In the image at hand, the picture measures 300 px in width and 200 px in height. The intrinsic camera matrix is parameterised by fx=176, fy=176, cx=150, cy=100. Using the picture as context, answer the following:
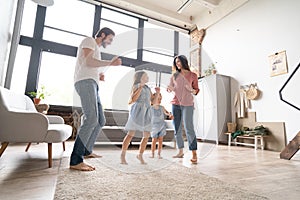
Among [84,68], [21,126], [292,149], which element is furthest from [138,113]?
[292,149]

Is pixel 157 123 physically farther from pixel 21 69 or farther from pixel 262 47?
pixel 21 69

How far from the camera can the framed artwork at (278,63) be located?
303 cm

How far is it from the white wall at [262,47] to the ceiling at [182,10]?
0.32 meters

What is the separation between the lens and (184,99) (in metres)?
1.71

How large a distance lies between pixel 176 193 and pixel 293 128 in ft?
9.45

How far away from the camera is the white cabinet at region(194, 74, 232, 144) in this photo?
12.3ft

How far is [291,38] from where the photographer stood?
9.83ft

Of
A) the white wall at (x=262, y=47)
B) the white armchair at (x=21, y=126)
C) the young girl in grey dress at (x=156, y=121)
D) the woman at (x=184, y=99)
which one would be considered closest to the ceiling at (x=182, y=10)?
the white wall at (x=262, y=47)

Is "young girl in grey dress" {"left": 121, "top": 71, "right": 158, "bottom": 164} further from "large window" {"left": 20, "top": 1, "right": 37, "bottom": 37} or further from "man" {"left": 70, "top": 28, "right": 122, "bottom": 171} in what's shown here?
"large window" {"left": 20, "top": 1, "right": 37, "bottom": 37}

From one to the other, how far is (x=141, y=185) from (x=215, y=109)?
3.24 meters

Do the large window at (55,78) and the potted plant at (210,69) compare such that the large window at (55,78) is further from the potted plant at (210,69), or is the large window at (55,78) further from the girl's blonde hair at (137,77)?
the potted plant at (210,69)

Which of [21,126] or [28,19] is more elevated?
[28,19]

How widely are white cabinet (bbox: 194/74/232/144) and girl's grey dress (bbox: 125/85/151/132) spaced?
2633 millimetres

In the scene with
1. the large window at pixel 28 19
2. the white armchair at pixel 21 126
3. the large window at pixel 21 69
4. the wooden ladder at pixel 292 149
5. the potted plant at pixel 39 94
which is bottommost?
the wooden ladder at pixel 292 149
